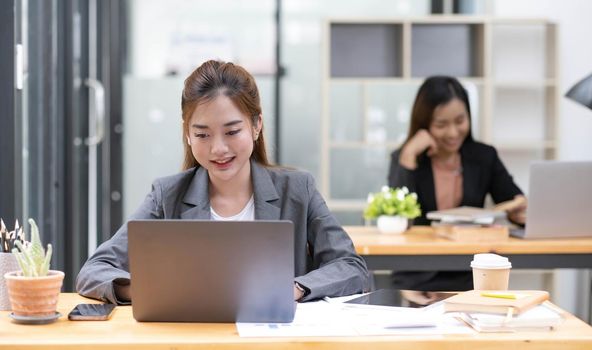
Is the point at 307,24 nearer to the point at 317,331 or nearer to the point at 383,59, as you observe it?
the point at 383,59

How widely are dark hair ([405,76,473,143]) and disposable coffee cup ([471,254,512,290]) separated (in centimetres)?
202

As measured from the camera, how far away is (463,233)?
3510 millimetres

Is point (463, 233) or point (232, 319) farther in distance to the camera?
point (463, 233)

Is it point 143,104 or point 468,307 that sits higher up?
point 143,104

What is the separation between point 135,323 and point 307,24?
14.2 ft

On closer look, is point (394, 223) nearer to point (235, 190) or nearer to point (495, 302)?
point (235, 190)

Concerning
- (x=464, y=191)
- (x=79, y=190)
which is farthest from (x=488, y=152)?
(x=79, y=190)

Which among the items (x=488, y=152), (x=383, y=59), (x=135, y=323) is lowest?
(x=135, y=323)

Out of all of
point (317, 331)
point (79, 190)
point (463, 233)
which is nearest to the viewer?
point (317, 331)

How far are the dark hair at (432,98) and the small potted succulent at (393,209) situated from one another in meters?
0.50

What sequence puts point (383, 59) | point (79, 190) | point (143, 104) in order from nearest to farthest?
point (79, 190) → point (383, 59) → point (143, 104)

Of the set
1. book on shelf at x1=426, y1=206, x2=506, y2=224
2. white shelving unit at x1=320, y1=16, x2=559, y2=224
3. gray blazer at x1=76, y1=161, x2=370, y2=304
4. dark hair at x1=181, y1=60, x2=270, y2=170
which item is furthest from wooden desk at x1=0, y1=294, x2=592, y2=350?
white shelving unit at x1=320, y1=16, x2=559, y2=224

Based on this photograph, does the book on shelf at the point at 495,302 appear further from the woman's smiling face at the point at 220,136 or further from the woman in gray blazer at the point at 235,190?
the woman's smiling face at the point at 220,136

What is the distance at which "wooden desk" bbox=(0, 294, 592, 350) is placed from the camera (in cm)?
177
